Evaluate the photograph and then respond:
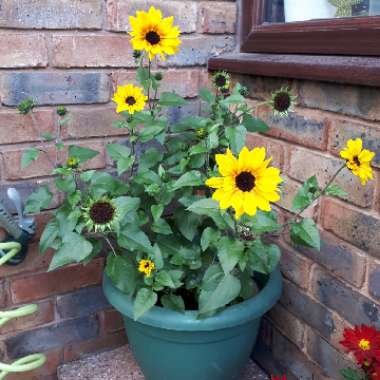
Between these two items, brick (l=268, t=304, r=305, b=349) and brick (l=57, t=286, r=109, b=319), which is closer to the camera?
brick (l=268, t=304, r=305, b=349)

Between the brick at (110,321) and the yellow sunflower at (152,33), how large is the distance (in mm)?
770

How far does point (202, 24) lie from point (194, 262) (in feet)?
2.15

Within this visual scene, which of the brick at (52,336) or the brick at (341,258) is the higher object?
the brick at (341,258)

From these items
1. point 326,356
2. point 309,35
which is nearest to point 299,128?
point 309,35

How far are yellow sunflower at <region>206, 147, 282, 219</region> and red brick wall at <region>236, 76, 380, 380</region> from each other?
317mm

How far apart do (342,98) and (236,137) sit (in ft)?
0.78

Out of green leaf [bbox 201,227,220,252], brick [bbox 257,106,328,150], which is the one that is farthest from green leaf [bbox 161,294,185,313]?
brick [bbox 257,106,328,150]

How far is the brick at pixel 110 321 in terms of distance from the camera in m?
1.47

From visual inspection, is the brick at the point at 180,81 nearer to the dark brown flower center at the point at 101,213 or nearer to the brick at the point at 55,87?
the brick at the point at 55,87

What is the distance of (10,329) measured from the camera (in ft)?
4.39

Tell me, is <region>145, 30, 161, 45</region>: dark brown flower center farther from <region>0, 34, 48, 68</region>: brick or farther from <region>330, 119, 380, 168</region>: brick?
<region>330, 119, 380, 168</region>: brick

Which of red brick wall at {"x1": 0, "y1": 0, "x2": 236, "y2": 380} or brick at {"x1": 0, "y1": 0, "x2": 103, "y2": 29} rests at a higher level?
brick at {"x1": 0, "y1": 0, "x2": 103, "y2": 29}

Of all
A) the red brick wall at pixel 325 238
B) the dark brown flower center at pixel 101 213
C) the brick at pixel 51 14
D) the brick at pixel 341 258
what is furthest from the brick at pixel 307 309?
the brick at pixel 51 14

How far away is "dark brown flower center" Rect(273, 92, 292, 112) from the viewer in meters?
1.05
